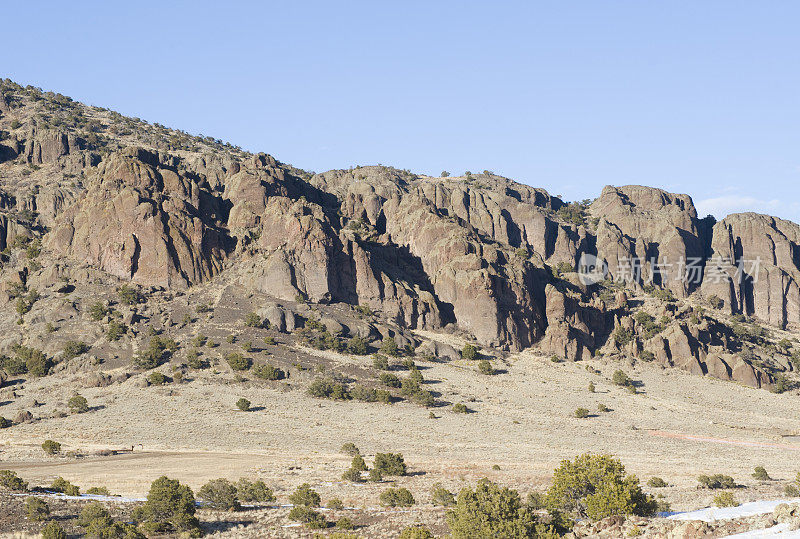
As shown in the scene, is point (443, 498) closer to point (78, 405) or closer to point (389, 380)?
point (389, 380)

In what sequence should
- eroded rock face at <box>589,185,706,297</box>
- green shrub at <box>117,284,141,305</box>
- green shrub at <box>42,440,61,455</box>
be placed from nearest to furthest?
green shrub at <box>42,440,61,455</box> → green shrub at <box>117,284,141,305</box> → eroded rock face at <box>589,185,706,297</box>

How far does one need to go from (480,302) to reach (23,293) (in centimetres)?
8117

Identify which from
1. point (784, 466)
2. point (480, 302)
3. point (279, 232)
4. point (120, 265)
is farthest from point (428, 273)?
point (784, 466)

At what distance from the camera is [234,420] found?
90.4 m

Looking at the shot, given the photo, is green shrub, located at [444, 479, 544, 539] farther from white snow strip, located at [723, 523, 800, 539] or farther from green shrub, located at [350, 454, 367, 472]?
green shrub, located at [350, 454, 367, 472]

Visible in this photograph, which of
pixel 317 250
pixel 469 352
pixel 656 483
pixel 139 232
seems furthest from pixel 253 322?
pixel 656 483

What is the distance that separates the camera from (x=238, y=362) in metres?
106

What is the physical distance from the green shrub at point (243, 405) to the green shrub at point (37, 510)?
149ft

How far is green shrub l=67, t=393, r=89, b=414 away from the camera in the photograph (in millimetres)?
92188

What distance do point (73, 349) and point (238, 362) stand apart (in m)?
25.9

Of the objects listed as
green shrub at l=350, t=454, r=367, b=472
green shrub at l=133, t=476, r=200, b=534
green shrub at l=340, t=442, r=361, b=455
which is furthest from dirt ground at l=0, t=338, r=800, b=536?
green shrub at l=133, t=476, r=200, b=534

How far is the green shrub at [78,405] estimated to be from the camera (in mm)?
92188

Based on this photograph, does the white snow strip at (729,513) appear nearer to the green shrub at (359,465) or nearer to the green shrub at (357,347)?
the green shrub at (359,465)

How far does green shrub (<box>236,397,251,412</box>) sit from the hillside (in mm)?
1263
